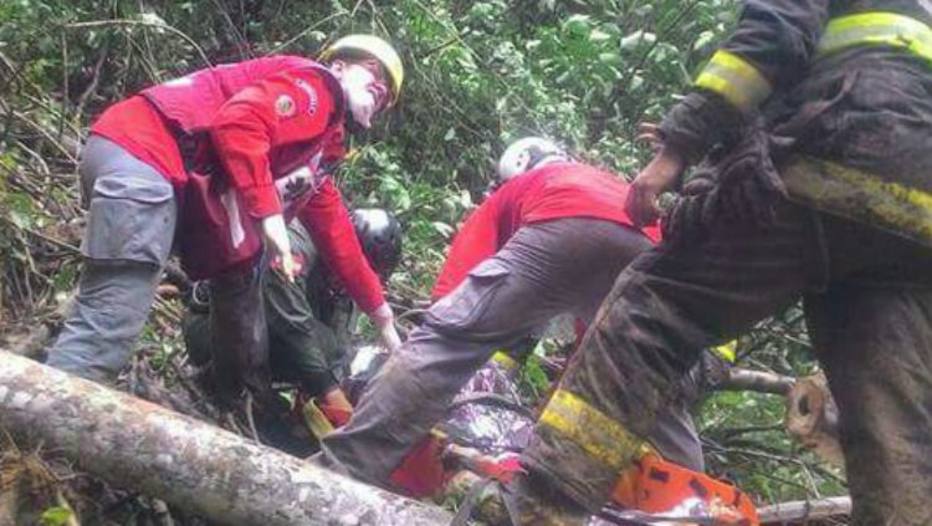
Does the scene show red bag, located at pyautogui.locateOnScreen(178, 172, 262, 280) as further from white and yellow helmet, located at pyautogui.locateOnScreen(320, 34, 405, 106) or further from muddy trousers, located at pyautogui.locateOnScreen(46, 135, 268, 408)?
white and yellow helmet, located at pyautogui.locateOnScreen(320, 34, 405, 106)

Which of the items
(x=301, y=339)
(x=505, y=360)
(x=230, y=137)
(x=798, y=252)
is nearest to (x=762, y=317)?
(x=798, y=252)

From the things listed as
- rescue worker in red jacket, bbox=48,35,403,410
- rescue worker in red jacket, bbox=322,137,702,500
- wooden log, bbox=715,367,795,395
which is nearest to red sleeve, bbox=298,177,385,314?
rescue worker in red jacket, bbox=48,35,403,410

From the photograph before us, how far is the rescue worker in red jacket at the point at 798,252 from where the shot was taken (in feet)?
9.17

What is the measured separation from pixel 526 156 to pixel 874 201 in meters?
2.00

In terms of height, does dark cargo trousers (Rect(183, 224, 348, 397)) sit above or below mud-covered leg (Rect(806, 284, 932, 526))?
below

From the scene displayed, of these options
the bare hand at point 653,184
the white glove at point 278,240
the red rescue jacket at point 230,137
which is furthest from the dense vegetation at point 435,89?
the bare hand at point 653,184

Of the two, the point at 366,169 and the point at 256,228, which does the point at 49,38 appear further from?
the point at 256,228

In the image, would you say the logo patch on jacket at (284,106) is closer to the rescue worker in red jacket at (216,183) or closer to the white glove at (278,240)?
the rescue worker in red jacket at (216,183)

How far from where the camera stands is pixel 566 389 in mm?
3004

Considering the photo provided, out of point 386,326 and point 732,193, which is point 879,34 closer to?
point 732,193

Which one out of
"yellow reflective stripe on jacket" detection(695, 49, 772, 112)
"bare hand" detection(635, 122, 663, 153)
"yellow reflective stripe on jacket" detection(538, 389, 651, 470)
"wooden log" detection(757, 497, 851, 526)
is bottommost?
"wooden log" detection(757, 497, 851, 526)

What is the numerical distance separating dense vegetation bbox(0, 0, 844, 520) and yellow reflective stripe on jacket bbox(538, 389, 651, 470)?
2.06m

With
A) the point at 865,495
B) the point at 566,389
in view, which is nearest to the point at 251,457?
the point at 566,389

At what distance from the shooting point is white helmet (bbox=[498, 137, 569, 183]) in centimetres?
457
